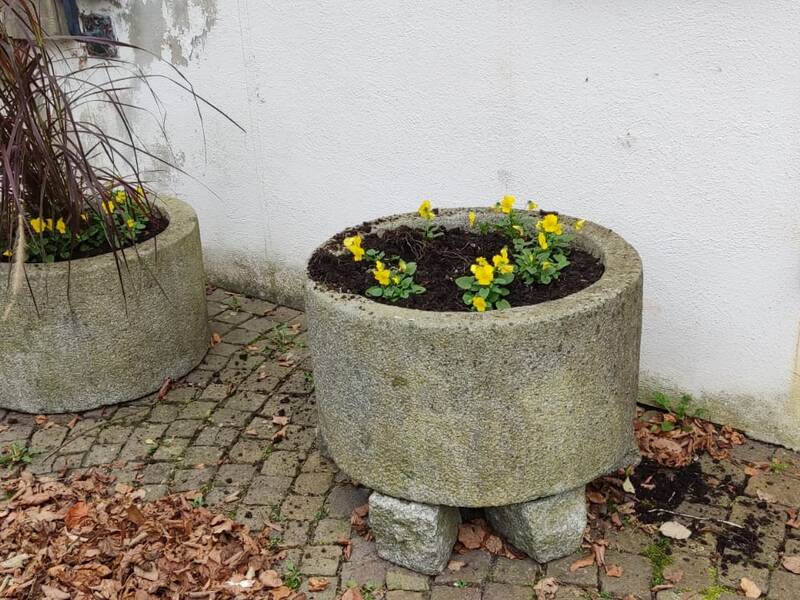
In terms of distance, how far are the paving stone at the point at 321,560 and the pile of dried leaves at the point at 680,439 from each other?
4.45ft

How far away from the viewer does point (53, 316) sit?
3.73 metres

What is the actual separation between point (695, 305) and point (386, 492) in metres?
1.60

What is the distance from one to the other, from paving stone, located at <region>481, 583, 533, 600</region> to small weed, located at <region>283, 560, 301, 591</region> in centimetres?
65

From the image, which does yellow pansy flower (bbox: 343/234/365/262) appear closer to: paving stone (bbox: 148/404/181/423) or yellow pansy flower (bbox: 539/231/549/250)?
yellow pansy flower (bbox: 539/231/549/250)

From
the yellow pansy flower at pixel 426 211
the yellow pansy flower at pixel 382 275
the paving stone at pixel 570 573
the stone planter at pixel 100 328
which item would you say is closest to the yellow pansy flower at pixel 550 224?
the yellow pansy flower at pixel 426 211

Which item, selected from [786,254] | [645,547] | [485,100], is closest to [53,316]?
[485,100]

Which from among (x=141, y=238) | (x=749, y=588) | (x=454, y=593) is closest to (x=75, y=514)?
(x=141, y=238)

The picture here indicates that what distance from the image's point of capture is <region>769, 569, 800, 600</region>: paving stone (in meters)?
2.79

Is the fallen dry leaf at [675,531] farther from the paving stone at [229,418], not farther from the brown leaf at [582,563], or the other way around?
the paving stone at [229,418]

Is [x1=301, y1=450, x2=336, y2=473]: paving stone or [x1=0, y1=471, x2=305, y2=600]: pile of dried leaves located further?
[x1=301, y1=450, x2=336, y2=473]: paving stone

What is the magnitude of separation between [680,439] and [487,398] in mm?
1389

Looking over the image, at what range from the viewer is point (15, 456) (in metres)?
3.69

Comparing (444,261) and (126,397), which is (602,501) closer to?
(444,261)

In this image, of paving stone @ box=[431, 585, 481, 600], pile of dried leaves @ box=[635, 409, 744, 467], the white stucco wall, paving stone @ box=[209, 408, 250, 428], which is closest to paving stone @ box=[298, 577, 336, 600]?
paving stone @ box=[431, 585, 481, 600]
